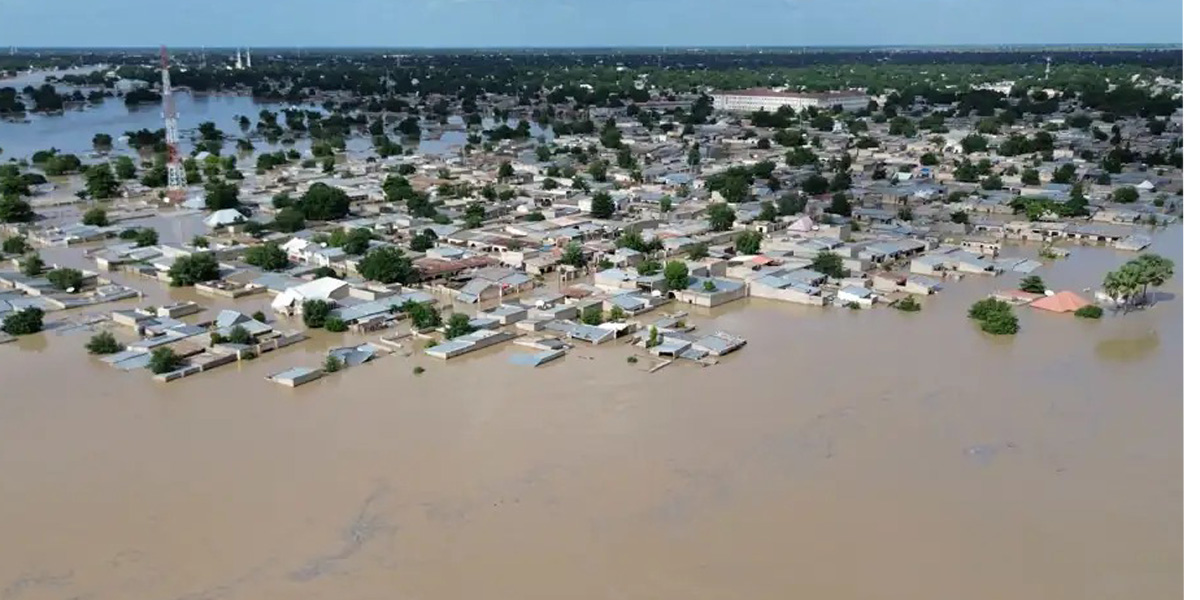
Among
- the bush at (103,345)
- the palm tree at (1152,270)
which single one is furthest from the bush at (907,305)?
the bush at (103,345)

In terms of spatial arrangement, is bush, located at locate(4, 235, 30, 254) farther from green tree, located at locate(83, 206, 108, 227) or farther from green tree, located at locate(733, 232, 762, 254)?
green tree, located at locate(733, 232, 762, 254)

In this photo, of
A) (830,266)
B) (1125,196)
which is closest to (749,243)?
(830,266)

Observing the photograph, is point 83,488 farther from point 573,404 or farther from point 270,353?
point 573,404

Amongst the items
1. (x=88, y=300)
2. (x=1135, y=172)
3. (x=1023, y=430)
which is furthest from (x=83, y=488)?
(x=1135, y=172)

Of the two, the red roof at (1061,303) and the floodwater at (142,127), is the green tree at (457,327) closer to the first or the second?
the red roof at (1061,303)

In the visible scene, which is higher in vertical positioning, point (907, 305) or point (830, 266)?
point (830, 266)

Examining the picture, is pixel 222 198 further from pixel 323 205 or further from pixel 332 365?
pixel 332 365
